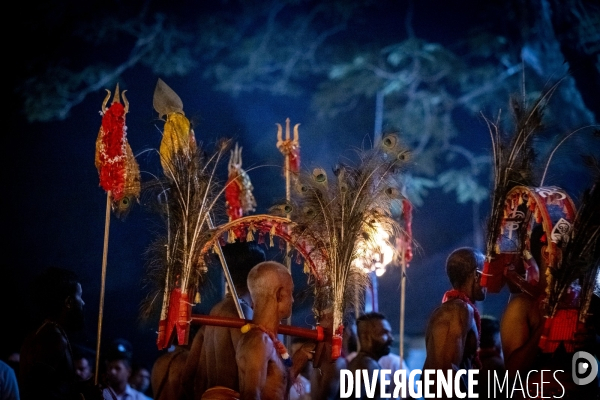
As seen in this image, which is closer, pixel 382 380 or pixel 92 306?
pixel 382 380

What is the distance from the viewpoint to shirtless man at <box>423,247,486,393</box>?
5477mm

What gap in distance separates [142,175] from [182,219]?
197 inches

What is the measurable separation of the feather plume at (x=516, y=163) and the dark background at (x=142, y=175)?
4.06 m

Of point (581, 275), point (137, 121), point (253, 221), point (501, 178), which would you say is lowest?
point (581, 275)

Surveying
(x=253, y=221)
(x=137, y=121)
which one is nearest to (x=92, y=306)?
(x=137, y=121)

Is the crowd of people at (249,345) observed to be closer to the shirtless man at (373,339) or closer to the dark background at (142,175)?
the shirtless man at (373,339)

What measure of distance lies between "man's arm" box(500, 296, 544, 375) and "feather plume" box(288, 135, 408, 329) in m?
1.05

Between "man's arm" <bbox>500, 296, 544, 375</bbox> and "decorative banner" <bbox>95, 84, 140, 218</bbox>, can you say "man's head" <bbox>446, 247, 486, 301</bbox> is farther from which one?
"decorative banner" <bbox>95, 84, 140, 218</bbox>

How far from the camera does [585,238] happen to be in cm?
525

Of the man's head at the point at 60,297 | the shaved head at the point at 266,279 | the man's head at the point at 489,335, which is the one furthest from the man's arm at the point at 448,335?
the man's head at the point at 60,297

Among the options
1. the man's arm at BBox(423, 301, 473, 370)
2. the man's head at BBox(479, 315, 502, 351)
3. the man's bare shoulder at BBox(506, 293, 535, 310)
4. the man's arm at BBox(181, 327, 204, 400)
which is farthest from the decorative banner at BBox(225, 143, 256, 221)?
the man's bare shoulder at BBox(506, 293, 535, 310)

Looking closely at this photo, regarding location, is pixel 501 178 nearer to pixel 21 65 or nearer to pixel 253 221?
pixel 253 221

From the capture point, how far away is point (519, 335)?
5.68 meters

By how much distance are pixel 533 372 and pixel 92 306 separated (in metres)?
6.32
